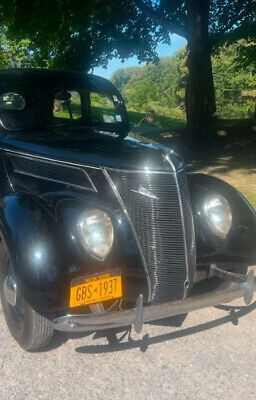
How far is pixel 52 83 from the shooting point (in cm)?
423

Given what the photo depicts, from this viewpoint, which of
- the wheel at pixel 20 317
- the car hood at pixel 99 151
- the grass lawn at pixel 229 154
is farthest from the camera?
the grass lawn at pixel 229 154

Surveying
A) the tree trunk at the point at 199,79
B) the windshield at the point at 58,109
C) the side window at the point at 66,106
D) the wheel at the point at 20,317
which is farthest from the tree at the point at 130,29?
the wheel at the point at 20,317

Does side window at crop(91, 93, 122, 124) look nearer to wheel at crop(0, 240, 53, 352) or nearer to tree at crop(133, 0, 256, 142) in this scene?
wheel at crop(0, 240, 53, 352)

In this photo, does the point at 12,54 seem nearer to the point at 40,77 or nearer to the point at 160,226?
the point at 40,77

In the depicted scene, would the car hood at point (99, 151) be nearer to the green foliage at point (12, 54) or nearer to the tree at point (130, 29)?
the tree at point (130, 29)

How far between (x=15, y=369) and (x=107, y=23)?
35.4ft

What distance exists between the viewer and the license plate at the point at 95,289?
105 inches

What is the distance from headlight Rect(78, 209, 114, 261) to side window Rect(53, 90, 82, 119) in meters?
1.58

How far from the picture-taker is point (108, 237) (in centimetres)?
284

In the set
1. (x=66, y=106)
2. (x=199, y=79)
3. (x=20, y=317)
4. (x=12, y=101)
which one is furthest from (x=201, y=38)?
(x=20, y=317)

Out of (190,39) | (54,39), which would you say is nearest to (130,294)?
(190,39)

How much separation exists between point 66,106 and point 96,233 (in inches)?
73.0

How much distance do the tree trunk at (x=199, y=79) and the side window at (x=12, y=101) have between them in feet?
23.9

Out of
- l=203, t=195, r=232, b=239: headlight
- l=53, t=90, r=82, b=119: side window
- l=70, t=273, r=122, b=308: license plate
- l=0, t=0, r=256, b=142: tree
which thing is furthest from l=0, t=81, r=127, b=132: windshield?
l=0, t=0, r=256, b=142: tree
